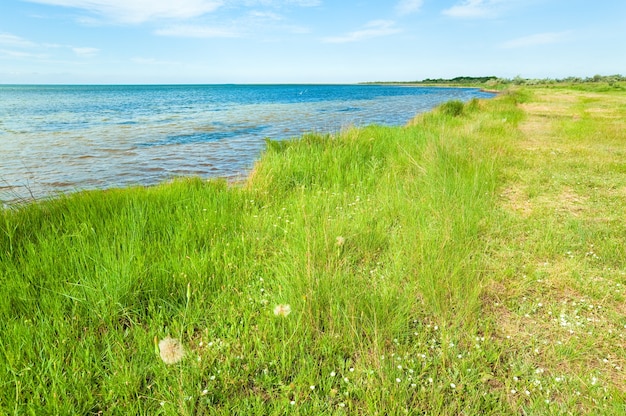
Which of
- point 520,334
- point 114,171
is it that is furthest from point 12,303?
point 114,171

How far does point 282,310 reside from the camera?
9.07 ft

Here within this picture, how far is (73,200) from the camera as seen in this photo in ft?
15.5

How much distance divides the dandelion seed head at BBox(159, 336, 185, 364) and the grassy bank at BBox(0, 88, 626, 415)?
3 centimetres

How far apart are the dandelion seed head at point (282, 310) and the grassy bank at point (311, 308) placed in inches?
1.0

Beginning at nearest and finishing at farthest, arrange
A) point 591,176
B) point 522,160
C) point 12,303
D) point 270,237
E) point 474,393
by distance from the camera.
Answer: point 474,393 < point 12,303 < point 270,237 < point 591,176 < point 522,160

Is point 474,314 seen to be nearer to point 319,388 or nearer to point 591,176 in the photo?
point 319,388

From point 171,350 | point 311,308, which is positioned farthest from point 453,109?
point 171,350

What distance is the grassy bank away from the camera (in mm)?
2156

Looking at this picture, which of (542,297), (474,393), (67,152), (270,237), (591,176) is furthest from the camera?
(67,152)

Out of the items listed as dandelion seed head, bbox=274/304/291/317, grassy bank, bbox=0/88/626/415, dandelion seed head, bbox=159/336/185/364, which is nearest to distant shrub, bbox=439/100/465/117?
grassy bank, bbox=0/88/626/415

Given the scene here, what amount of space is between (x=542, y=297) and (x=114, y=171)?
457 inches

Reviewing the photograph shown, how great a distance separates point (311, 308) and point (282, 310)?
236 millimetres

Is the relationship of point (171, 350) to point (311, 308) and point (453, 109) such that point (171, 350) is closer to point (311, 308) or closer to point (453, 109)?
point (311, 308)

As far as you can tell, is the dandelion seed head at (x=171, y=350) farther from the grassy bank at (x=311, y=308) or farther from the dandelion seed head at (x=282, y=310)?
the dandelion seed head at (x=282, y=310)
